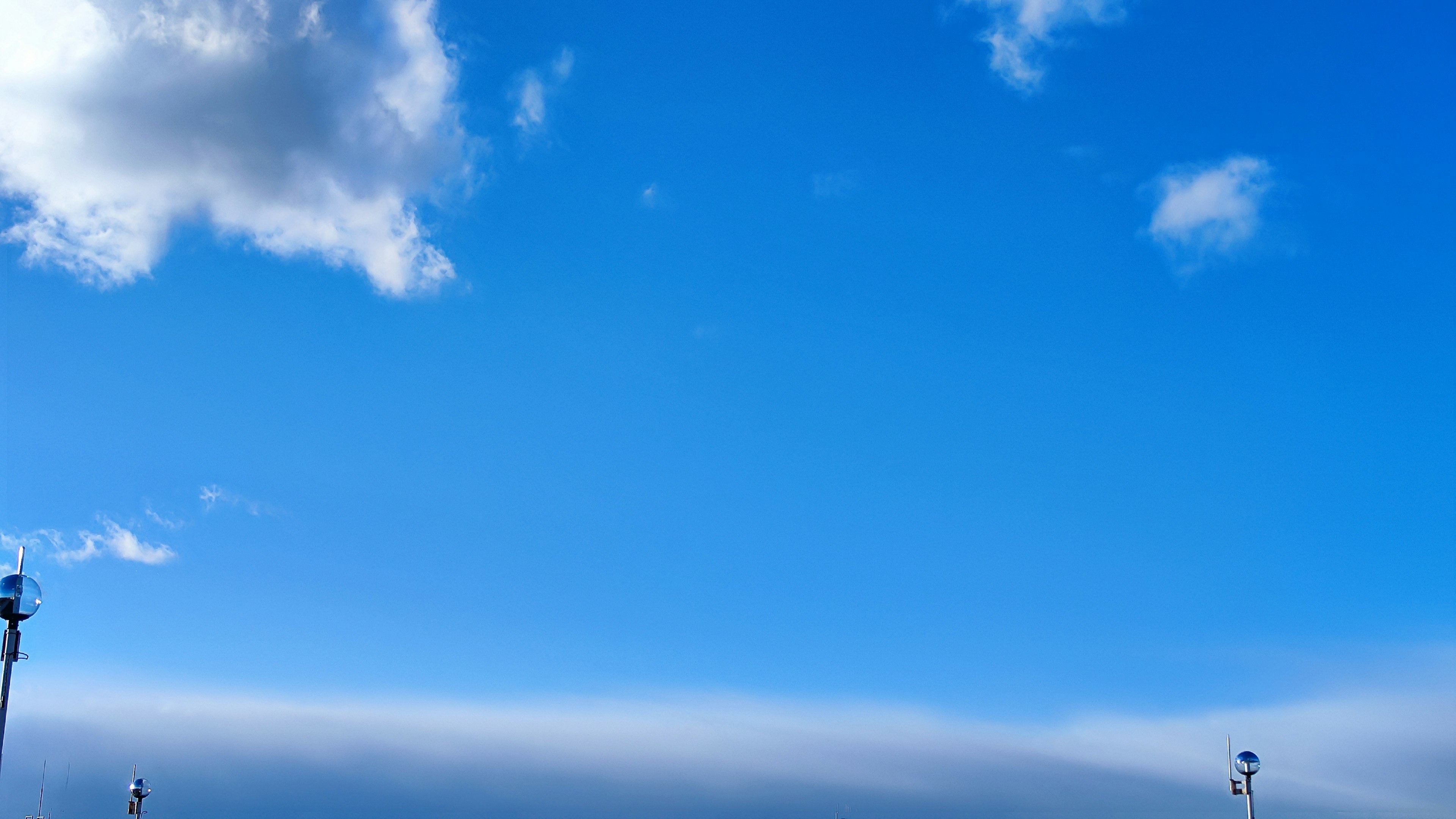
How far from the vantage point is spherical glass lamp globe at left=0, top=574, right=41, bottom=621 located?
2788 cm

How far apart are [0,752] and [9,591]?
4560 millimetres

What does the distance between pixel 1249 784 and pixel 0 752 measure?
51297mm

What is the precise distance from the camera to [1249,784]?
166ft

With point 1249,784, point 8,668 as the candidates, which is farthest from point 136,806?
point 1249,784

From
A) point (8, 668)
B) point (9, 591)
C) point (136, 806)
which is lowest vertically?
point (136, 806)

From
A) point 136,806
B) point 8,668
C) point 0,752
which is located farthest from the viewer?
point 136,806

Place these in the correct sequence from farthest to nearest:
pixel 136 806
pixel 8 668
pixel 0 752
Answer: pixel 136 806, pixel 8 668, pixel 0 752

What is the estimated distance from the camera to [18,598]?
28.1 metres

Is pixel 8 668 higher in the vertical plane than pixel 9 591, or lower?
lower

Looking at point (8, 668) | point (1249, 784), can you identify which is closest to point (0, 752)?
point (8, 668)

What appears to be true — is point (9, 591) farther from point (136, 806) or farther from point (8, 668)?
point (136, 806)

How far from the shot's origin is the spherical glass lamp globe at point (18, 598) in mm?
27875

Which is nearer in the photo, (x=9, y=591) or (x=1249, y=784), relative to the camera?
(x=9, y=591)

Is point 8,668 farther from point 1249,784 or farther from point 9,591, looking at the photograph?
point 1249,784
